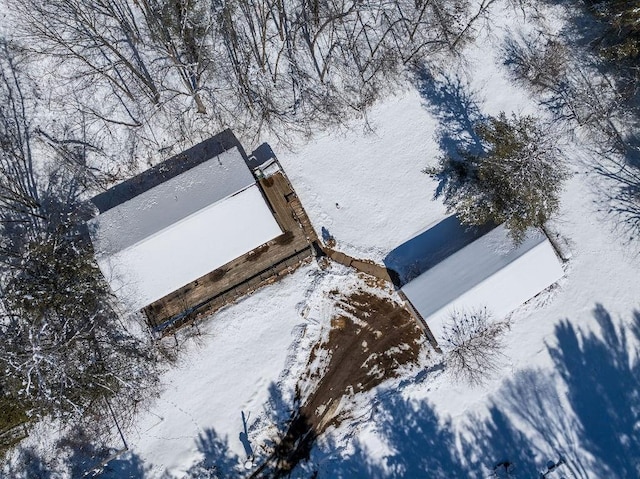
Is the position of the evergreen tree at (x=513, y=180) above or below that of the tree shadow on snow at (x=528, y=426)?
above

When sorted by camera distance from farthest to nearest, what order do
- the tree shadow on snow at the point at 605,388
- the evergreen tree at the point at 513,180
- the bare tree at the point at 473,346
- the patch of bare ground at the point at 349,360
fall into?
the patch of bare ground at the point at 349,360 → the tree shadow on snow at the point at 605,388 → the bare tree at the point at 473,346 → the evergreen tree at the point at 513,180

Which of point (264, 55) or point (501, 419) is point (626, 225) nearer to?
point (501, 419)

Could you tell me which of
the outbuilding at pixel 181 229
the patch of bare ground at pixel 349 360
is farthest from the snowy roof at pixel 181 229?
the patch of bare ground at pixel 349 360

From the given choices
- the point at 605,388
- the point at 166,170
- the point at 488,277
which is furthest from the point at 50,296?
the point at 605,388

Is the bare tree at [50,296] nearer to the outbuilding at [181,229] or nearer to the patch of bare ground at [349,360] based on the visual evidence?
the outbuilding at [181,229]

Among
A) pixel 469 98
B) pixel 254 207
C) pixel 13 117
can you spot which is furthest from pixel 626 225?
pixel 13 117

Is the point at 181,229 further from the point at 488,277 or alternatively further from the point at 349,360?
the point at 488,277

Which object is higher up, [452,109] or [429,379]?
[452,109]
